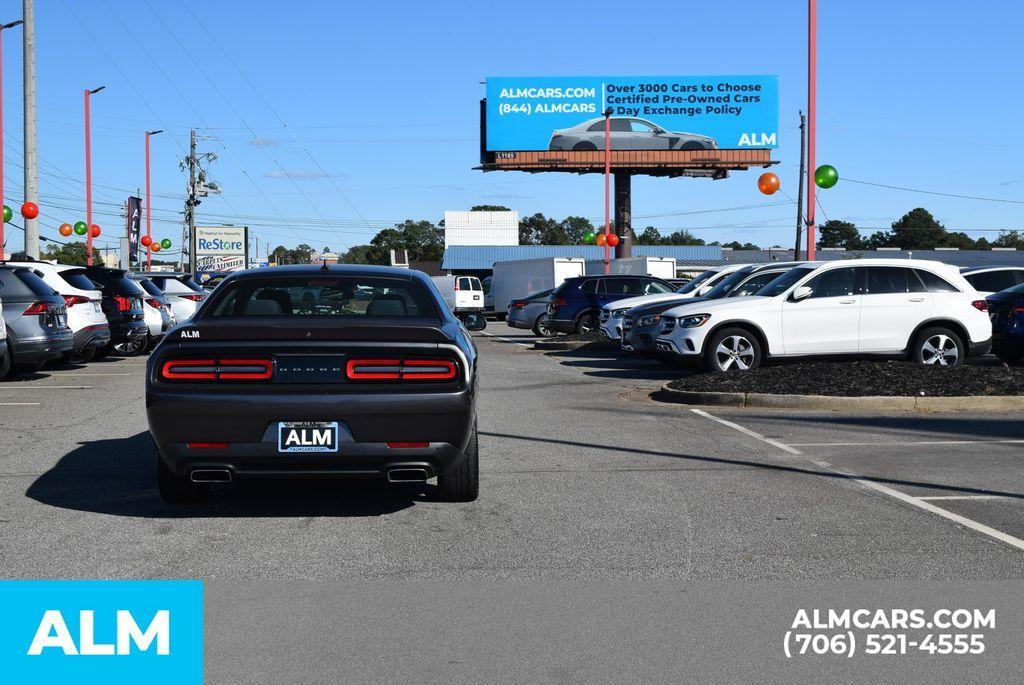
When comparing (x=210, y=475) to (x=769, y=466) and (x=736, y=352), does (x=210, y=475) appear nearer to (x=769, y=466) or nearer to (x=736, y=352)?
(x=769, y=466)

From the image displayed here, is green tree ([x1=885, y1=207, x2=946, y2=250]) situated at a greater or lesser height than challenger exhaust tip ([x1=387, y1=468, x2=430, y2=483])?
greater

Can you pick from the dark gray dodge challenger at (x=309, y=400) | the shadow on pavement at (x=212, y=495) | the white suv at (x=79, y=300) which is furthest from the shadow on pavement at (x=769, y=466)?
the white suv at (x=79, y=300)

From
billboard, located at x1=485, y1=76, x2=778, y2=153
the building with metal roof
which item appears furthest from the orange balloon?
the building with metal roof

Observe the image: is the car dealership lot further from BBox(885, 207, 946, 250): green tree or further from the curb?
BBox(885, 207, 946, 250): green tree

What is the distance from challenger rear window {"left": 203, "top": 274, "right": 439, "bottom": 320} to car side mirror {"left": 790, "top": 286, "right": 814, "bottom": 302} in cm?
946

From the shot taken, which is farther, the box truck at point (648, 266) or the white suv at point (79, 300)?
the box truck at point (648, 266)

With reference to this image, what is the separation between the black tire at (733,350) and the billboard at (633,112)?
149 feet

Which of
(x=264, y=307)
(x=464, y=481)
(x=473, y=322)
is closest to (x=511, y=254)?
(x=473, y=322)

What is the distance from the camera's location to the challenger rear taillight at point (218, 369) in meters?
6.90

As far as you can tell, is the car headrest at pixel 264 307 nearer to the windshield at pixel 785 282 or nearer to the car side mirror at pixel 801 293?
the car side mirror at pixel 801 293

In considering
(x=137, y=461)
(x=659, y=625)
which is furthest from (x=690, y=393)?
(x=659, y=625)

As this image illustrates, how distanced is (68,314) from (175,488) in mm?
10850

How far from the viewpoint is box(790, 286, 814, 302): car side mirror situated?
16.4m

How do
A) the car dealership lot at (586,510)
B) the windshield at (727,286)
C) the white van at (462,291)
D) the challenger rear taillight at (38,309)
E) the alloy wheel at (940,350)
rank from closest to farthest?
the car dealership lot at (586,510), the challenger rear taillight at (38,309), the alloy wheel at (940,350), the windshield at (727,286), the white van at (462,291)
